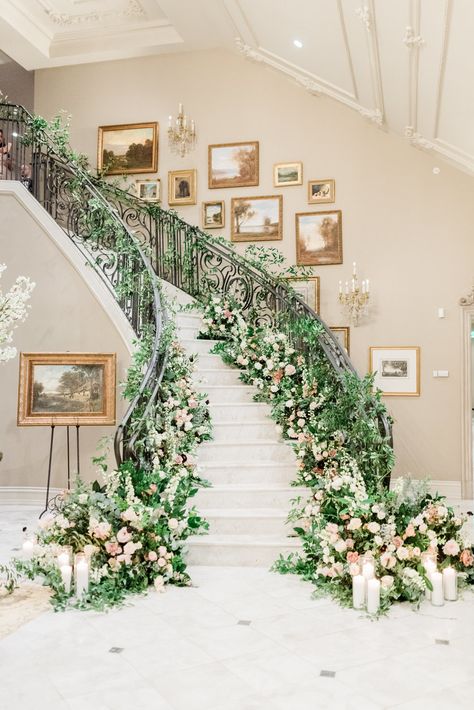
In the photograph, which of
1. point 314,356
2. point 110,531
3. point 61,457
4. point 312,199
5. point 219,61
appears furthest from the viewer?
point 219,61

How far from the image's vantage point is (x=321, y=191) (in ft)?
29.4

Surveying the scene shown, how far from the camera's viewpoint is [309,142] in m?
9.07

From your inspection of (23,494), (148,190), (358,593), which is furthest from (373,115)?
(23,494)

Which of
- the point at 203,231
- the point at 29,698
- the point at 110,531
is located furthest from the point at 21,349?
the point at 29,698

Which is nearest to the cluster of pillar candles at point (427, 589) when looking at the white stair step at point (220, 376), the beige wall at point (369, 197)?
the white stair step at point (220, 376)

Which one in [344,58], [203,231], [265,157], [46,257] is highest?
[344,58]

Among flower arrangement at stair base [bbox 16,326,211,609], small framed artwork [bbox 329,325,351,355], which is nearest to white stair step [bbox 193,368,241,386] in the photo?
small framed artwork [bbox 329,325,351,355]

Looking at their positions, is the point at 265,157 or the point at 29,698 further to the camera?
the point at 265,157

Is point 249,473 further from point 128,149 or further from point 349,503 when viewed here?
point 128,149

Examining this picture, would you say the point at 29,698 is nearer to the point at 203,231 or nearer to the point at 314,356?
the point at 314,356

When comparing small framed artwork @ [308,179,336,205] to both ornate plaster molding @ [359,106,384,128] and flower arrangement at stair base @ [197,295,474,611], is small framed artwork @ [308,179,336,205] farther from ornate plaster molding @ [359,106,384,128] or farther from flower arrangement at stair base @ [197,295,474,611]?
flower arrangement at stair base @ [197,295,474,611]

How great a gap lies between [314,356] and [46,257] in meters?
3.69

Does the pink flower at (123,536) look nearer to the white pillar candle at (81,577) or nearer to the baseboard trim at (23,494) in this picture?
the white pillar candle at (81,577)

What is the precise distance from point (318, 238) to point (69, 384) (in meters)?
4.17
